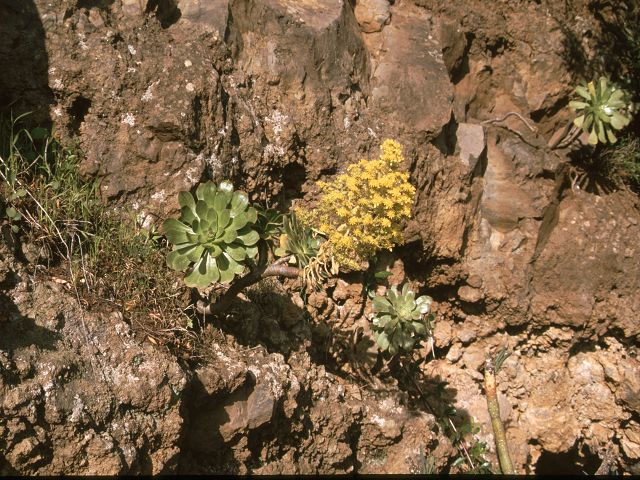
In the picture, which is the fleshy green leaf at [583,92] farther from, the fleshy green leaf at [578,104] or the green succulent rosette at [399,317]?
the green succulent rosette at [399,317]

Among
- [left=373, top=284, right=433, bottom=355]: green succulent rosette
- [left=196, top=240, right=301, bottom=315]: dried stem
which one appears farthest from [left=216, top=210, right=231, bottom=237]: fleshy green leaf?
[left=373, top=284, right=433, bottom=355]: green succulent rosette

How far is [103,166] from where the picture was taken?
12.5 ft

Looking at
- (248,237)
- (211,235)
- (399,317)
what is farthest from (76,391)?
(399,317)

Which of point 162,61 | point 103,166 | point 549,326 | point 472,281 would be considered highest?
point 162,61

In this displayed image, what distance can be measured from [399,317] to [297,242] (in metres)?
1.11

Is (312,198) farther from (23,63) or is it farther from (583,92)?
(583,92)

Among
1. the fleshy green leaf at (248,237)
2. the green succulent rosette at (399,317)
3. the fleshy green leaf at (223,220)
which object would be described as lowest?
the green succulent rosette at (399,317)

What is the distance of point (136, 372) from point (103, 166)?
1278 mm

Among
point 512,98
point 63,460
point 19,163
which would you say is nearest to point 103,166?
point 19,163

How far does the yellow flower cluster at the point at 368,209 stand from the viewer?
347 cm

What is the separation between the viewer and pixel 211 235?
335 centimetres

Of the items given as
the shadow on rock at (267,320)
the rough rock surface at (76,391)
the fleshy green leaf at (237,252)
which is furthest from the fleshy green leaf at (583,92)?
the rough rock surface at (76,391)

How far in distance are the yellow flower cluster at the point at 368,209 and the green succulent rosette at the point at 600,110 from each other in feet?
8.92

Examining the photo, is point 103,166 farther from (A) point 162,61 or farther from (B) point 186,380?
(B) point 186,380
